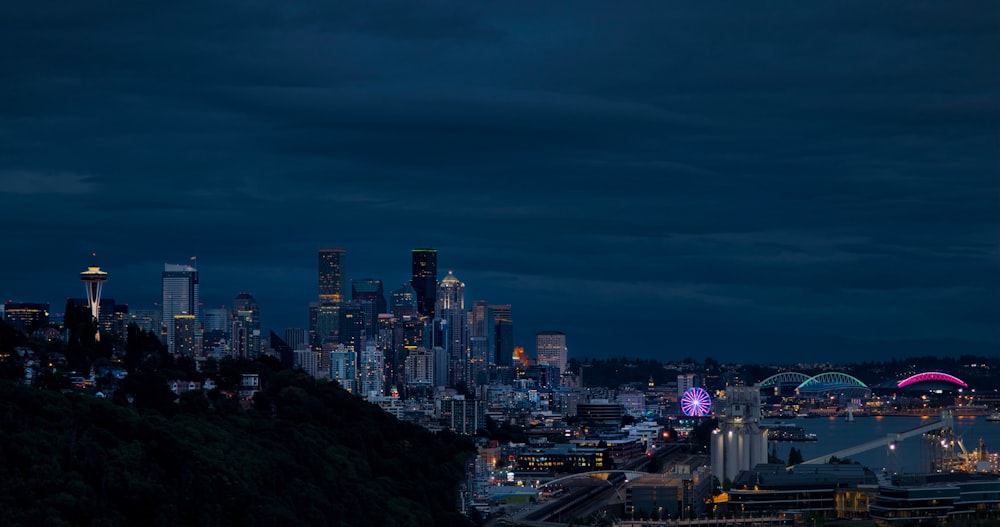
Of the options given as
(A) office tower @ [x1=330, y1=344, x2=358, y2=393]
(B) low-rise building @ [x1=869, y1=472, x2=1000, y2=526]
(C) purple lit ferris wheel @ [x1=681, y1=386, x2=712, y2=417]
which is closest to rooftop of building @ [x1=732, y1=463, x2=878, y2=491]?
(B) low-rise building @ [x1=869, y1=472, x2=1000, y2=526]

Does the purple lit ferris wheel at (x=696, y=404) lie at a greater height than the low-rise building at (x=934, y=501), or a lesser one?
greater

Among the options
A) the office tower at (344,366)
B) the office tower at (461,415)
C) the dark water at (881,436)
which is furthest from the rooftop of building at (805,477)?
the office tower at (344,366)

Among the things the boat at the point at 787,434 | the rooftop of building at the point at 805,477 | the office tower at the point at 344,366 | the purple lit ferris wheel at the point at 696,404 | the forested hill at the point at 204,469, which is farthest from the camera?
the purple lit ferris wheel at the point at 696,404

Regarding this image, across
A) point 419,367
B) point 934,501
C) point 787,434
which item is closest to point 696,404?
point 419,367

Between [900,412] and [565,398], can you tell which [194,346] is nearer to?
[565,398]

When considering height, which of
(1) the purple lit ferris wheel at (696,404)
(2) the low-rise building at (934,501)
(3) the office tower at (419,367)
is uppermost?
(3) the office tower at (419,367)

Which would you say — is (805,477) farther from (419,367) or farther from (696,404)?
(419,367)

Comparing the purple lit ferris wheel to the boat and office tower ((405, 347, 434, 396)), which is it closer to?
office tower ((405, 347, 434, 396))

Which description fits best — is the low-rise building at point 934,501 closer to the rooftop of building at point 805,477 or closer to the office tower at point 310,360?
the rooftop of building at point 805,477
